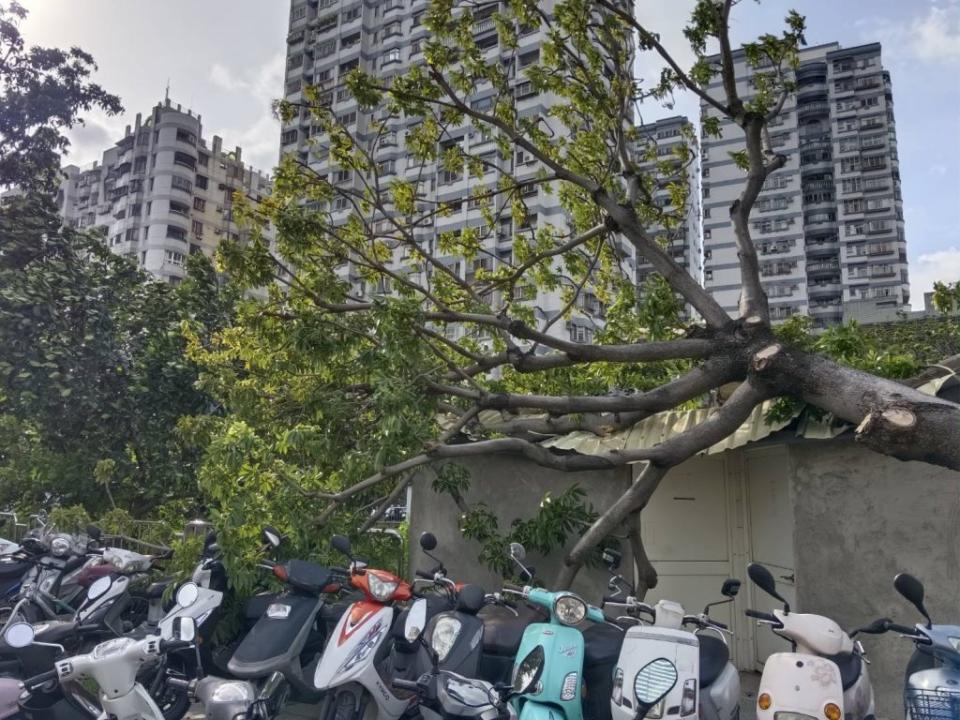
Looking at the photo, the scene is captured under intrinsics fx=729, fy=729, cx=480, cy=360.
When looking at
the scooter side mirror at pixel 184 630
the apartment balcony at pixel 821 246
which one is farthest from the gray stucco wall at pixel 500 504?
the apartment balcony at pixel 821 246

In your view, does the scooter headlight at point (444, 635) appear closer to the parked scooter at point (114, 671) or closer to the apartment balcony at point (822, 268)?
the parked scooter at point (114, 671)

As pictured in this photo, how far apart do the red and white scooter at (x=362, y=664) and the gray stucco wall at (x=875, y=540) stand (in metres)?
3.23

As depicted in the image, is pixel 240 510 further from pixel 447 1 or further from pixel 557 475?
pixel 447 1

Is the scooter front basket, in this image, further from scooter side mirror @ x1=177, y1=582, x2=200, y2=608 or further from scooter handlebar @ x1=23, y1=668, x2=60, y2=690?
scooter handlebar @ x1=23, y1=668, x2=60, y2=690

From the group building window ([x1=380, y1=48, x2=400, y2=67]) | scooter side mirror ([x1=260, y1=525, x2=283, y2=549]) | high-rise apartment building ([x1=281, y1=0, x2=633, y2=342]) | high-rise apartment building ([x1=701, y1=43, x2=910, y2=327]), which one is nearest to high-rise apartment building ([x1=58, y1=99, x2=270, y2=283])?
high-rise apartment building ([x1=281, y1=0, x2=633, y2=342])

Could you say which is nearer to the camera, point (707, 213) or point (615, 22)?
point (615, 22)

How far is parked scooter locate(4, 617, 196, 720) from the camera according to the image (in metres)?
3.49

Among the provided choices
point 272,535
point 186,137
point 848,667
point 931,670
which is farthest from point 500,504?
point 186,137

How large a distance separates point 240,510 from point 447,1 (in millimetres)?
5100

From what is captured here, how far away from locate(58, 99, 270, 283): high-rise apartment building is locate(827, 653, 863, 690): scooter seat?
46.4m

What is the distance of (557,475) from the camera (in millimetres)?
6941

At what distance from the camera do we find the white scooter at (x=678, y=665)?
3684mm

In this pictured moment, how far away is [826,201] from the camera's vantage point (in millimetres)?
53031

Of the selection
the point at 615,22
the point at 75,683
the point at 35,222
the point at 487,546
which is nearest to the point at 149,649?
the point at 75,683
